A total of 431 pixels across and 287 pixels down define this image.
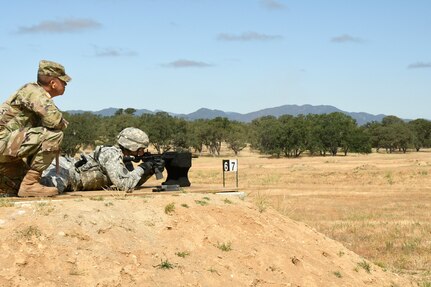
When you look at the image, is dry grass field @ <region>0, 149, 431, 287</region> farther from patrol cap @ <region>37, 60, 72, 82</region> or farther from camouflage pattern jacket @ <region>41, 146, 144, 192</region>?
patrol cap @ <region>37, 60, 72, 82</region>

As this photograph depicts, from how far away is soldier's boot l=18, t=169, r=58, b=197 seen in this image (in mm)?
8148

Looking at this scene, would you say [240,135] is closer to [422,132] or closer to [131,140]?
[422,132]

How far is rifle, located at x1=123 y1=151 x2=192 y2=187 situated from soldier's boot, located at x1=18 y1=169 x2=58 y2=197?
1778mm

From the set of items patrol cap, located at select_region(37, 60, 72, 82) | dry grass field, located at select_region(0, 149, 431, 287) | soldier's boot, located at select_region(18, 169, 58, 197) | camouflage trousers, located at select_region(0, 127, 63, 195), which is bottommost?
dry grass field, located at select_region(0, 149, 431, 287)

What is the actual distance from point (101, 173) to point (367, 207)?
60.5ft

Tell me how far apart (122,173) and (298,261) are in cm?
293

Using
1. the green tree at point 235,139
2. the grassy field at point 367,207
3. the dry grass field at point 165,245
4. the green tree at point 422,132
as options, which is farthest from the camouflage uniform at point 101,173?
the green tree at point 422,132

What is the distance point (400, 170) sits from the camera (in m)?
43.8

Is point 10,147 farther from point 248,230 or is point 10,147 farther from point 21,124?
point 248,230

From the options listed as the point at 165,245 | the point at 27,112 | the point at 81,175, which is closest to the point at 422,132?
the point at 81,175

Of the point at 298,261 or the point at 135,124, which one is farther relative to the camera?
the point at 135,124

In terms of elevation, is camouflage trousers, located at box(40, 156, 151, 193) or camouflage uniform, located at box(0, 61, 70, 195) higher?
camouflage uniform, located at box(0, 61, 70, 195)

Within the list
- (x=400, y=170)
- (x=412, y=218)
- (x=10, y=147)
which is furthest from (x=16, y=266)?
(x=400, y=170)

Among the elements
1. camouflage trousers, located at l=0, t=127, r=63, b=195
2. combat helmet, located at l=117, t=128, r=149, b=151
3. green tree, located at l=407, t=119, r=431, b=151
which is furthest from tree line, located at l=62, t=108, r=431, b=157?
camouflage trousers, located at l=0, t=127, r=63, b=195
